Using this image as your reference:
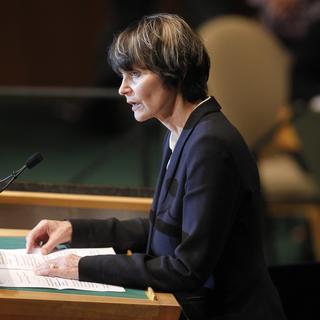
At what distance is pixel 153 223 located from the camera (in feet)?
7.25

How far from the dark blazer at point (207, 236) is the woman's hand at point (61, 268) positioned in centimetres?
2

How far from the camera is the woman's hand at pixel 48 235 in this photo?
2254 mm

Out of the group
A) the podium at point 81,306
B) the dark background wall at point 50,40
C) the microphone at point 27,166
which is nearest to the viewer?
the podium at point 81,306

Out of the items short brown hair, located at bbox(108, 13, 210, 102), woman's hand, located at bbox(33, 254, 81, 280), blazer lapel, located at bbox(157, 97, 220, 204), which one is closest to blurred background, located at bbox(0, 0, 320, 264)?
woman's hand, located at bbox(33, 254, 81, 280)

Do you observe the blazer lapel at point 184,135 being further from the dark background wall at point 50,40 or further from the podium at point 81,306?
the dark background wall at point 50,40

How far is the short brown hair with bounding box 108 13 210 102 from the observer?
6.80 ft

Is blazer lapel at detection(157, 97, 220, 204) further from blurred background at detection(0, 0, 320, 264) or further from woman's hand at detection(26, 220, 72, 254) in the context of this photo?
blurred background at detection(0, 0, 320, 264)

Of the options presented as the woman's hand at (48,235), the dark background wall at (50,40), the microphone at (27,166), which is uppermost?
the microphone at (27,166)

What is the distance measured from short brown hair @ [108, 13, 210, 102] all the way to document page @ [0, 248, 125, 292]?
0.48m

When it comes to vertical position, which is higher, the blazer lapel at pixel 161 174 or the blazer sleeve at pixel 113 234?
the blazer lapel at pixel 161 174

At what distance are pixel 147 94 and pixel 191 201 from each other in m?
0.27

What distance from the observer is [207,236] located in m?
2.02

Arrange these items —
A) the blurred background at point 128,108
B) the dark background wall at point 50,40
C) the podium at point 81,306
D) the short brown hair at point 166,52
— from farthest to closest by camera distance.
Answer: the dark background wall at point 50,40
the blurred background at point 128,108
the short brown hair at point 166,52
the podium at point 81,306

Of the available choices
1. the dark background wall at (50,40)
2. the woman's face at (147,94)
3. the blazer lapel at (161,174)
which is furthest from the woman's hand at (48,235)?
the dark background wall at (50,40)
